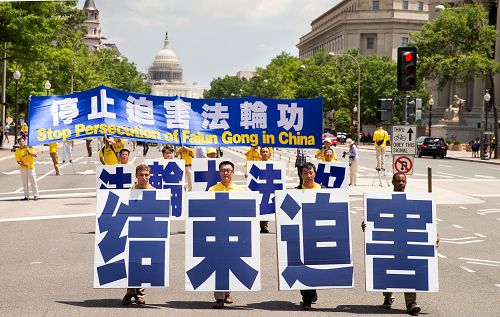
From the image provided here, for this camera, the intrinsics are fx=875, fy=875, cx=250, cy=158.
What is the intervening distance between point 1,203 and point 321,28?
475 ft

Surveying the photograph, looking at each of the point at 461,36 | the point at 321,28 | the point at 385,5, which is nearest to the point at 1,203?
the point at 461,36

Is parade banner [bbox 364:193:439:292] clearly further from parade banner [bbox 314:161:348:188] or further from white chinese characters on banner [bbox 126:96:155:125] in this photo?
white chinese characters on banner [bbox 126:96:155:125]

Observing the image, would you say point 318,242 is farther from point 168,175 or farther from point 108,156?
point 108,156

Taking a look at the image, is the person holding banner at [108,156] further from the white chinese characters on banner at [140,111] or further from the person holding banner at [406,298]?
the person holding banner at [406,298]

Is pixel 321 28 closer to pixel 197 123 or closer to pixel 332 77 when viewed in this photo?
pixel 332 77

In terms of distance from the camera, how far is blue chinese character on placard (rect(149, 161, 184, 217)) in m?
17.2

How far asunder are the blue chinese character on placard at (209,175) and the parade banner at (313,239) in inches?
263

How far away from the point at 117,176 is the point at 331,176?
4.09 m

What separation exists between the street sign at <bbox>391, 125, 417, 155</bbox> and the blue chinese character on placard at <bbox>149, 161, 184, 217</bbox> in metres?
4.95

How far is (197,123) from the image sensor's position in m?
17.2

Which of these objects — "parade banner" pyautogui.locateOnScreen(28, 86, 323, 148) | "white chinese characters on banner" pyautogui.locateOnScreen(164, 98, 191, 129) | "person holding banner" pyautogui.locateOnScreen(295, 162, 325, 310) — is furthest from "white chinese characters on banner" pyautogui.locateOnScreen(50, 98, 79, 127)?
"person holding banner" pyautogui.locateOnScreen(295, 162, 325, 310)

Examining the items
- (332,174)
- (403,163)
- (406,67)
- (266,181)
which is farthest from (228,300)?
(406,67)

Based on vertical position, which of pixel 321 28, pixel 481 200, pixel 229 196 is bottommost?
pixel 481 200

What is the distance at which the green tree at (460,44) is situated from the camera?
193 ft
